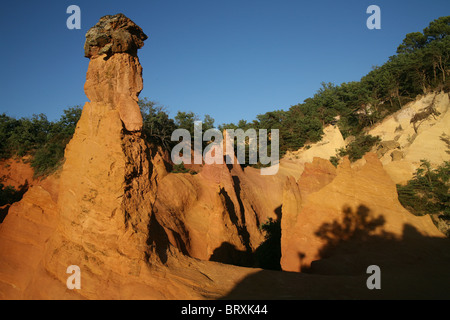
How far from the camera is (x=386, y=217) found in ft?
32.2

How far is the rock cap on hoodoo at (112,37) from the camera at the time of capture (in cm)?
811

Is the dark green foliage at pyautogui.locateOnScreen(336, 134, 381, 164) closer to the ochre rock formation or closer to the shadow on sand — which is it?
the ochre rock formation

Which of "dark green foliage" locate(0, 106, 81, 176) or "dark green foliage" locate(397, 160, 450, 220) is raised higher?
"dark green foliage" locate(0, 106, 81, 176)

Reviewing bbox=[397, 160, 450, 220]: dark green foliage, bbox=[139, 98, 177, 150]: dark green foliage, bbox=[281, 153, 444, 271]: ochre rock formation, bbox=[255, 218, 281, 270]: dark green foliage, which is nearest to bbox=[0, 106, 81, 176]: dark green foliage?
bbox=[139, 98, 177, 150]: dark green foliage

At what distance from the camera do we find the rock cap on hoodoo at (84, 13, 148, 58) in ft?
26.6

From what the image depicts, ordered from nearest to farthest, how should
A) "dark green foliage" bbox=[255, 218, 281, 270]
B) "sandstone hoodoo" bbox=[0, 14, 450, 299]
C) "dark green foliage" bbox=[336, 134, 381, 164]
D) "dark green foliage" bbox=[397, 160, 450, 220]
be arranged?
"sandstone hoodoo" bbox=[0, 14, 450, 299] → "dark green foliage" bbox=[255, 218, 281, 270] → "dark green foliage" bbox=[397, 160, 450, 220] → "dark green foliage" bbox=[336, 134, 381, 164]

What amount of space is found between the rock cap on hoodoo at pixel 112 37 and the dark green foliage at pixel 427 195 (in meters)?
14.2

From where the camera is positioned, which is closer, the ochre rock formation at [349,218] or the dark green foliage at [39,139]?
the ochre rock formation at [349,218]

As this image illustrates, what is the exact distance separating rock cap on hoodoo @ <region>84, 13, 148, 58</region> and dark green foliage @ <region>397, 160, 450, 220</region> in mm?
14196

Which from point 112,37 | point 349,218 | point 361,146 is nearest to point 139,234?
point 112,37

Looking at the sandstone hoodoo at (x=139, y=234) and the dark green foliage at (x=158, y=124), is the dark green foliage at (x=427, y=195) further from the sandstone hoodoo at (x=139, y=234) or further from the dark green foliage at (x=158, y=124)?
the dark green foliage at (x=158, y=124)

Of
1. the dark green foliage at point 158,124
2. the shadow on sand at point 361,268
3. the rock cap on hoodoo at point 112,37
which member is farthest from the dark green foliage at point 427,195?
the dark green foliage at point 158,124
